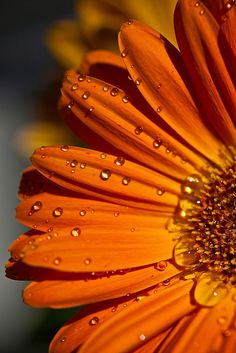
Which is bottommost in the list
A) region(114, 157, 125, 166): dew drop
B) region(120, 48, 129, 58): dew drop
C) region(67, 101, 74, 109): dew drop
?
region(114, 157, 125, 166): dew drop

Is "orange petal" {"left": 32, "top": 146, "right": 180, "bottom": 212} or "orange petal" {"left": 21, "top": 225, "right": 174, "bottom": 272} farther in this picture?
"orange petal" {"left": 32, "top": 146, "right": 180, "bottom": 212}

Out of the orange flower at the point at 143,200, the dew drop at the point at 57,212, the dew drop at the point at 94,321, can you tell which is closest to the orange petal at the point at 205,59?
the orange flower at the point at 143,200

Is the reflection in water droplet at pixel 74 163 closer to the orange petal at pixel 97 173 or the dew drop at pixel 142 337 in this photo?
the orange petal at pixel 97 173

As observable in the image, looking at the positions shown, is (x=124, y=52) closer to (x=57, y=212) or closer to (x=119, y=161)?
(x=119, y=161)

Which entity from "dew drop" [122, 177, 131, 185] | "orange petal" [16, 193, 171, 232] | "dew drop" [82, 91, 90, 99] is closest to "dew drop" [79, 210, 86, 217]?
"orange petal" [16, 193, 171, 232]

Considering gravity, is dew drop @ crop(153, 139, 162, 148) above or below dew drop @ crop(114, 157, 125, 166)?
above

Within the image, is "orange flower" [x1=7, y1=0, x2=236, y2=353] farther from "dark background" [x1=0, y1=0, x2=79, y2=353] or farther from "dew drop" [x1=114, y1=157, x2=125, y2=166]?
"dark background" [x1=0, y1=0, x2=79, y2=353]

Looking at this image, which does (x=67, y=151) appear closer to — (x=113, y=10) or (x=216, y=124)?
(x=216, y=124)
